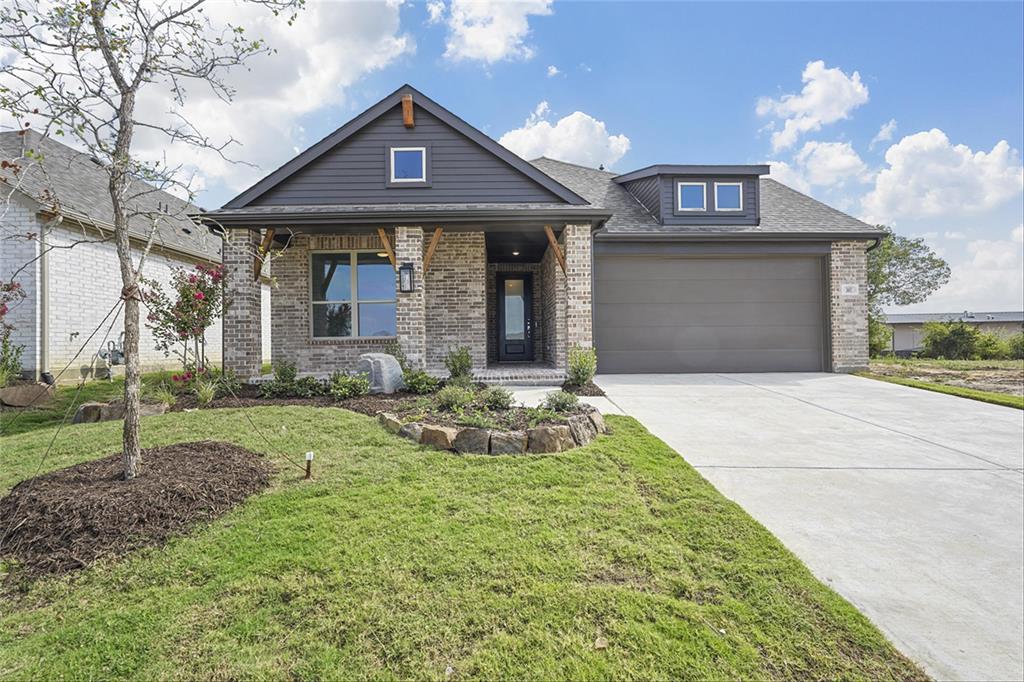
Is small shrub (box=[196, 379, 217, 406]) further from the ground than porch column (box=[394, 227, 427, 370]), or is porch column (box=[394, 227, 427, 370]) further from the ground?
porch column (box=[394, 227, 427, 370])

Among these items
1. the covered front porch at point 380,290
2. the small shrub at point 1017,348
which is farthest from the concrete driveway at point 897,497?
the small shrub at point 1017,348

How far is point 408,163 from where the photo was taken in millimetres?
9055

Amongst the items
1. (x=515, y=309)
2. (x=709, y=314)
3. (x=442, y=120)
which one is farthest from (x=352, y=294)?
(x=709, y=314)

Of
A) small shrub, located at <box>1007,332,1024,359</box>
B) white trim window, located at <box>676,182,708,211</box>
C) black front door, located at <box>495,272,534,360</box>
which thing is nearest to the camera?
white trim window, located at <box>676,182,708,211</box>

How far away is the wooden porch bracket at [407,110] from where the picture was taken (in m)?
8.82

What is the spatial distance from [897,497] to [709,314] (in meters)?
7.33

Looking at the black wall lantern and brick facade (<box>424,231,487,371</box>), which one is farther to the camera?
brick facade (<box>424,231,487,371</box>)

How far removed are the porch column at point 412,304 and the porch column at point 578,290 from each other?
108 inches

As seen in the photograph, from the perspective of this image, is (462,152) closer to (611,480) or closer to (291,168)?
(291,168)

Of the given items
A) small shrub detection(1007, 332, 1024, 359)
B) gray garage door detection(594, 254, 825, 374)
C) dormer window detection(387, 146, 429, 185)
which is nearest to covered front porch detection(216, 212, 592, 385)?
dormer window detection(387, 146, 429, 185)

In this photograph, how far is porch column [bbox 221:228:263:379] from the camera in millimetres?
7953

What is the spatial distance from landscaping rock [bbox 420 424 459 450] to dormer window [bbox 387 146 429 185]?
646cm

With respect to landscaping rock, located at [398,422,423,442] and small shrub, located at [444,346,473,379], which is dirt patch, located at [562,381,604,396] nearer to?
small shrub, located at [444,346,473,379]

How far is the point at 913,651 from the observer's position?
1948 mm
